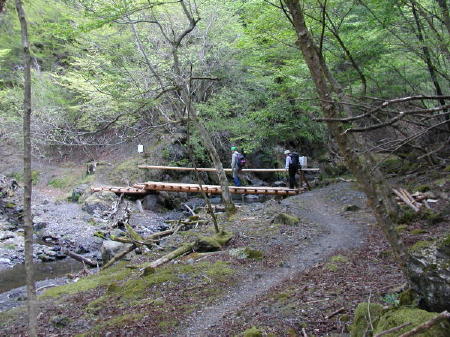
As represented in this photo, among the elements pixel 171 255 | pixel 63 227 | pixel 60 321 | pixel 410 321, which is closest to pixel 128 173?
pixel 63 227

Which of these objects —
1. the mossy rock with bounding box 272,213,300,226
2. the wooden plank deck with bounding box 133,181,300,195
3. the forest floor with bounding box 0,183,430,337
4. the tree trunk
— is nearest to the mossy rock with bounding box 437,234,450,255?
the tree trunk

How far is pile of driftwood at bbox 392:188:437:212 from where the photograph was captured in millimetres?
10363

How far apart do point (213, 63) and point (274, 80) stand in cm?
344

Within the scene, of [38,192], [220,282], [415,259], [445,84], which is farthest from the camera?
[38,192]

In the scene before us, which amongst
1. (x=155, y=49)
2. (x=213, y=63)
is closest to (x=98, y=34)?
(x=155, y=49)

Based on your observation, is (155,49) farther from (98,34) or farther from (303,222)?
(303,222)

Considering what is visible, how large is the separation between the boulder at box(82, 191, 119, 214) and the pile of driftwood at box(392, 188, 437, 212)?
12704 mm

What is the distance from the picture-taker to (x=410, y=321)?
273cm

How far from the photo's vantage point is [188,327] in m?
5.29

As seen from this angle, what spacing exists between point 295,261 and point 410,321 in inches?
198

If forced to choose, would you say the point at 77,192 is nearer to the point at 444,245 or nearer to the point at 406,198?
the point at 406,198

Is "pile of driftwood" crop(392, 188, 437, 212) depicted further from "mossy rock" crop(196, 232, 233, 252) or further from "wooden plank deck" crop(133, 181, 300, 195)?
"wooden plank deck" crop(133, 181, 300, 195)

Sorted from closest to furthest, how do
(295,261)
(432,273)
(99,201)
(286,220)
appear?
1. (432,273)
2. (295,261)
3. (286,220)
4. (99,201)

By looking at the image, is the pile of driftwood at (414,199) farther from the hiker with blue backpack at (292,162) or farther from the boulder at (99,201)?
Answer: the boulder at (99,201)
